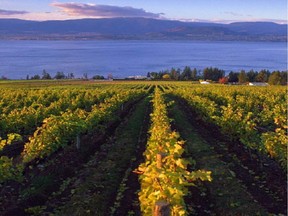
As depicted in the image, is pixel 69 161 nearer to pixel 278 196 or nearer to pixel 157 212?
pixel 278 196

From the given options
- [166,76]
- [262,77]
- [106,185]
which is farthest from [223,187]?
[166,76]

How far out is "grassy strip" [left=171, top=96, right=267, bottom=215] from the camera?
A: 922cm

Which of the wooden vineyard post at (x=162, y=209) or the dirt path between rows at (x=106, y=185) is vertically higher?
the wooden vineyard post at (x=162, y=209)

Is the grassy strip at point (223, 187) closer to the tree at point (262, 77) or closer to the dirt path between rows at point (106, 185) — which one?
the dirt path between rows at point (106, 185)

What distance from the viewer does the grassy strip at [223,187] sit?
922 centimetres

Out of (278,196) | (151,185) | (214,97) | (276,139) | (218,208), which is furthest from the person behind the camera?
(214,97)

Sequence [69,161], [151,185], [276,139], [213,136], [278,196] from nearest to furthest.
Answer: [151,185]
[278,196]
[276,139]
[69,161]
[213,136]

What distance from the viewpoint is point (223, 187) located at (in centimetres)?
1078

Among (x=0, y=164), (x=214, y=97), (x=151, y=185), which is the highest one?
(x=151, y=185)

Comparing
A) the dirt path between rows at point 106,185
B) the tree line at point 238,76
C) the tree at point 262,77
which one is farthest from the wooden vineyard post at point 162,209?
the tree at point 262,77

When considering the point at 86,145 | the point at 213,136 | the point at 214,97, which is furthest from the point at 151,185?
the point at 214,97

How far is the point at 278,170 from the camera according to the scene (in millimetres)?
12328

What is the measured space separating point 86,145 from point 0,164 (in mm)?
7192

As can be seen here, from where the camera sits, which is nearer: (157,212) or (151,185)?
(157,212)
